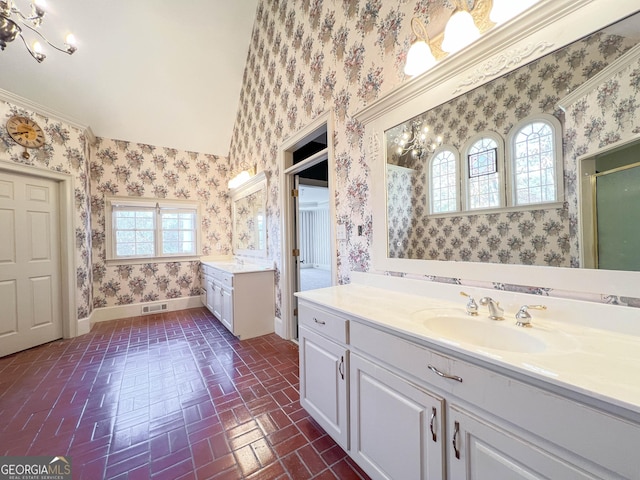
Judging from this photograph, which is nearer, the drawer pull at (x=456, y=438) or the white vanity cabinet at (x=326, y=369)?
the drawer pull at (x=456, y=438)

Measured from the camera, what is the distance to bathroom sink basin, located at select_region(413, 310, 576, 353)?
0.90 meters

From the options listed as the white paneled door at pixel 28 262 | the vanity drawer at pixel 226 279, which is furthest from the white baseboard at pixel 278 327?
the white paneled door at pixel 28 262

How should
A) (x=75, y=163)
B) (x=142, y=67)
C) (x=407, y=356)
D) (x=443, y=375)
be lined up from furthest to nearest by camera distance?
(x=142, y=67), (x=75, y=163), (x=407, y=356), (x=443, y=375)

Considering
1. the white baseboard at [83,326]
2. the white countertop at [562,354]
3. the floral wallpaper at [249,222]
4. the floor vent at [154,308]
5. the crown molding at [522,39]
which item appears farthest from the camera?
the floor vent at [154,308]

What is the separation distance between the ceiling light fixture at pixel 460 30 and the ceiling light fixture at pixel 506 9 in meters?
0.09

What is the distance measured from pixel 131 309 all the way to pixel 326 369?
13.6 feet

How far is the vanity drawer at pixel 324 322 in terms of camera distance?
52.4 inches

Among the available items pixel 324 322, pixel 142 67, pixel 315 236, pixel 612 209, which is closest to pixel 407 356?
pixel 324 322

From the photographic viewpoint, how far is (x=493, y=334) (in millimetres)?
1091

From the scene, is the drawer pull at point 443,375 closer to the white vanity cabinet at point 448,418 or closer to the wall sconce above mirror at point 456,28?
the white vanity cabinet at point 448,418

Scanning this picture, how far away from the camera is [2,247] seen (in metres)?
2.76

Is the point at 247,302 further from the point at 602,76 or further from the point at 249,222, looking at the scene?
the point at 602,76

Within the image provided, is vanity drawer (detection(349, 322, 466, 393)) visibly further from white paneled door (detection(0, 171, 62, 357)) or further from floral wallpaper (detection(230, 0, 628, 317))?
white paneled door (detection(0, 171, 62, 357))

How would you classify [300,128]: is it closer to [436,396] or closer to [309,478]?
[436,396]
